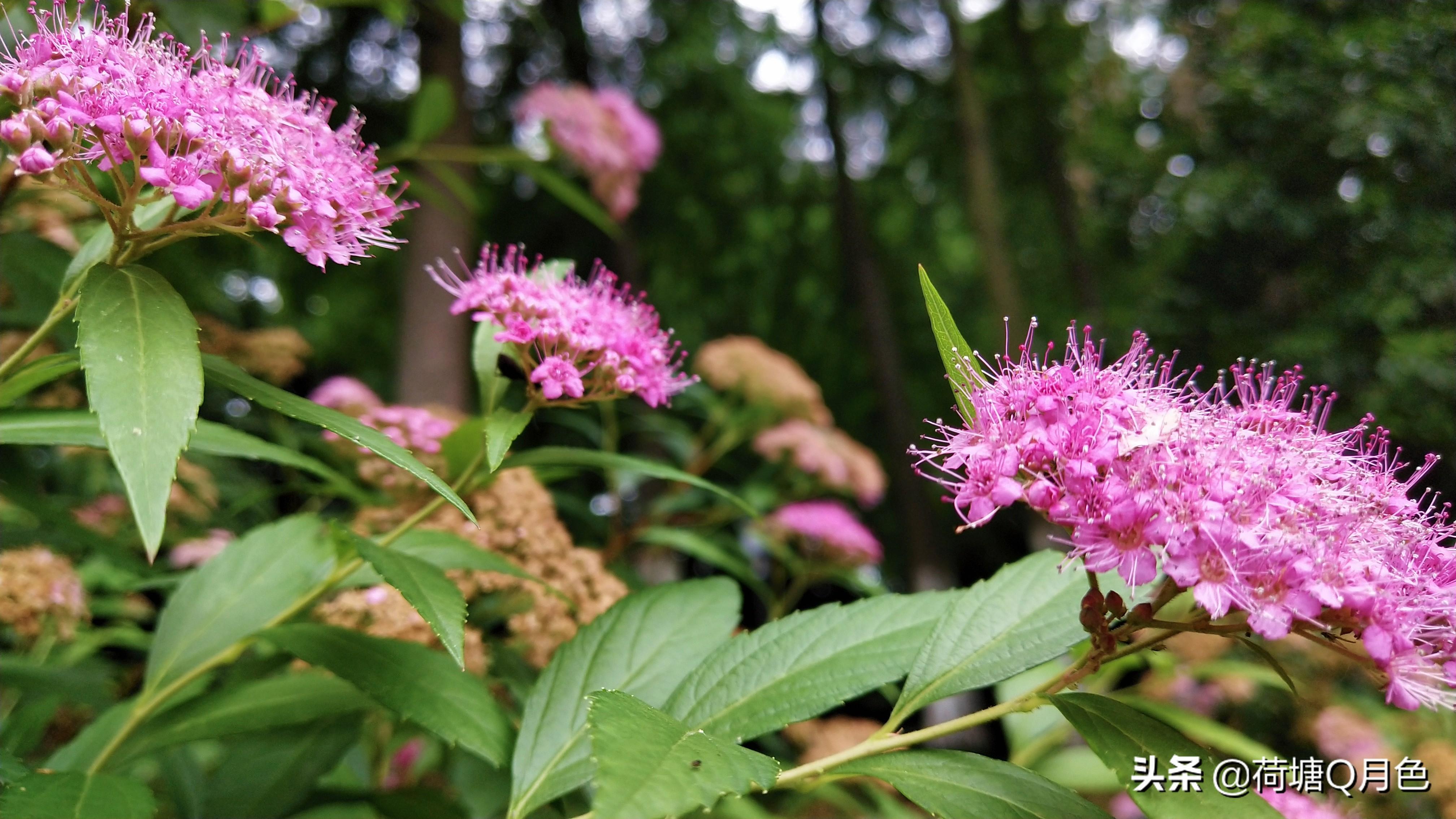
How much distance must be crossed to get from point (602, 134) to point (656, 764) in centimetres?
168

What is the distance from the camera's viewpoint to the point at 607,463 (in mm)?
634

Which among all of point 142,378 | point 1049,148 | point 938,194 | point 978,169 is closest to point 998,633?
point 142,378

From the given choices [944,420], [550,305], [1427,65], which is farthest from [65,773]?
[1427,65]

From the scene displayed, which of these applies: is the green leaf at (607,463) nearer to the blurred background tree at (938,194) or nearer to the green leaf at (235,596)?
the green leaf at (235,596)

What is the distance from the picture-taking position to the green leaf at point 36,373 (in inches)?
20.2

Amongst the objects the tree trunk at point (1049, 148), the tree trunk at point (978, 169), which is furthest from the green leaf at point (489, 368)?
the tree trunk at point (1049, 148)

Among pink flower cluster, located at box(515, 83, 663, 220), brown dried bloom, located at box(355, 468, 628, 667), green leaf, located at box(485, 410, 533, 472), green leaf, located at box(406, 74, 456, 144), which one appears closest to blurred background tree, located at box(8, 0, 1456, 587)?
green leaf, located at box(406, 74, 456, 144)

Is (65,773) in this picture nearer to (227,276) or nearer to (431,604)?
(431,604)

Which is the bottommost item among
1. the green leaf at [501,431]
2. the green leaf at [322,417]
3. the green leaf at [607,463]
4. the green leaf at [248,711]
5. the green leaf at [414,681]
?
the green leaf at [248,711]

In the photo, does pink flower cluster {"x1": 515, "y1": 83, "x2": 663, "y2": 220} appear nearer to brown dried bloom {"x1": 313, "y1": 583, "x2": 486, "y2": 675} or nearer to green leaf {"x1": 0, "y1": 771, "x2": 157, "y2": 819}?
brown dried bloom {"x1": 313, "y1": 583, "x2": 486, "y2": 675}

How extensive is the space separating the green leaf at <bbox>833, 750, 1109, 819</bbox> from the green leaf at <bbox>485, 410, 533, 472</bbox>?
0.91 ft

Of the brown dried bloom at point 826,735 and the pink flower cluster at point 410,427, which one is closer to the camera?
the pink flower cluster at point 410,427

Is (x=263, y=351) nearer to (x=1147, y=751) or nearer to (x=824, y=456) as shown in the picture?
(x=824, y=456)

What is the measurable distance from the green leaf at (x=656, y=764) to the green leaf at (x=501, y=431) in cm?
16
